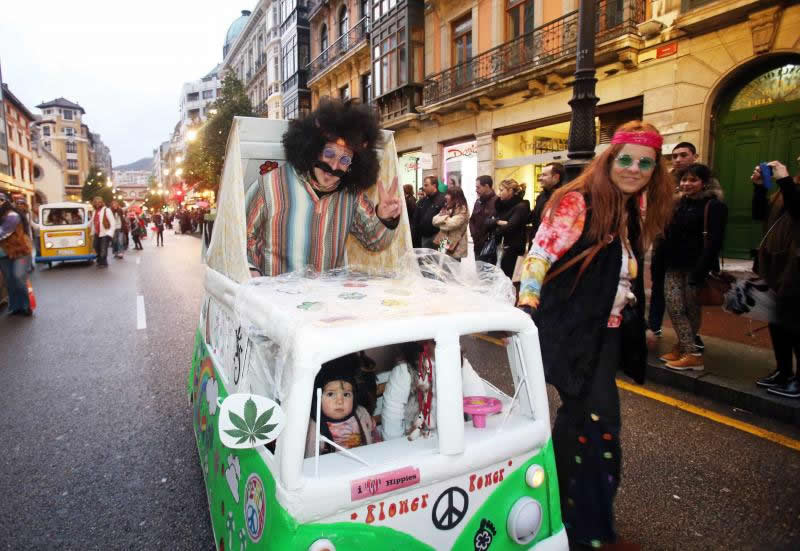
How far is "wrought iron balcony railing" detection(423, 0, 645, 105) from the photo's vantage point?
11086 millimetres

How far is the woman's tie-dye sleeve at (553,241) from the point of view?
2.10 m

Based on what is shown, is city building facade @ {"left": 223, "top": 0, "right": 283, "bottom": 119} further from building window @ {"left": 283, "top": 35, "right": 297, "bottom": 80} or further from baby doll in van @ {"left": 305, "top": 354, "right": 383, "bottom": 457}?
baby doll in van @ {"left": 305, "top": 354, "right": 383, "bottom": 457}

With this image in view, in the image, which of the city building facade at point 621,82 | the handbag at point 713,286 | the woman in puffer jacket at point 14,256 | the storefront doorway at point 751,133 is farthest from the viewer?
the city building facade at point 621,82

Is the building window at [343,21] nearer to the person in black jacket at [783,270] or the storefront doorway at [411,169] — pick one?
the storefront doorway at [411,169]

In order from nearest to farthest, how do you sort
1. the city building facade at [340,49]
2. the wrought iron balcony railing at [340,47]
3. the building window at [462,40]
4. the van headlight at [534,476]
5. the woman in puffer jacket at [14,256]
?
the van headlight at [534,476] → the woman in puffer jacket at [14,256] → the building window at [462,40] → the wrought iron balcony railing at [340,47] → the city building facade at [340,49]

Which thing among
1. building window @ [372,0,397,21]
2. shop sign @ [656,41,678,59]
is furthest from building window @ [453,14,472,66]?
shop sign @ [656,41,678,59]

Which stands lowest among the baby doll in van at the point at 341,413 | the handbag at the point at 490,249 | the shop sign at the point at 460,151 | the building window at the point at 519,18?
the baby doll in van at the point at 341,413

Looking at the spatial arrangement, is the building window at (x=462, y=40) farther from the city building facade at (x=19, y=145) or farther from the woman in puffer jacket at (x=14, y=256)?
the city building facade at (x=19, y=145)

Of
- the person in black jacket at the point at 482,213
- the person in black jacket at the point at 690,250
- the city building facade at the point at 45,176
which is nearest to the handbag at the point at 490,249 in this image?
the person in black jacket at the point at 482,213

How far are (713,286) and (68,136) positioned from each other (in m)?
119

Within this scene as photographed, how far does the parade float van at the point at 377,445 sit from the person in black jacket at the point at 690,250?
300 cm

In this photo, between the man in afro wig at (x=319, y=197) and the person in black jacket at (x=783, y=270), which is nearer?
the man in afro wig at (x=319, y=197)

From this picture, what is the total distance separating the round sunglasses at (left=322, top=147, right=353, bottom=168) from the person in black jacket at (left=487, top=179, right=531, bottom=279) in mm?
3926

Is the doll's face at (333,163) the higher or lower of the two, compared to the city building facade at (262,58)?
lower
